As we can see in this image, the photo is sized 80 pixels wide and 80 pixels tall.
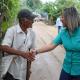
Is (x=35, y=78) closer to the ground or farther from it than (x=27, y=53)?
closer to the ground

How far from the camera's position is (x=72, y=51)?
4648 mm

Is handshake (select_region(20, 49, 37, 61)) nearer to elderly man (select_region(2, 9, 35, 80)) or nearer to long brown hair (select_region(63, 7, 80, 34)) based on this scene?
elderly man (select_region(2, 9, 35, 80))

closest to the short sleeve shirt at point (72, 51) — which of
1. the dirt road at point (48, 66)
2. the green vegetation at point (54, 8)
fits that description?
the dirt road at point (48, 66)

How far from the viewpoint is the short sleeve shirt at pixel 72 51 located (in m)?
4.63

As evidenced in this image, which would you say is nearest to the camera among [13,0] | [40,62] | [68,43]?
[68,43]

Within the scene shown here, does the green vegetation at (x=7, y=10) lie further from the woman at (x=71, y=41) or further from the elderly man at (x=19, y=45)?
the woman at (x=71, y=41)

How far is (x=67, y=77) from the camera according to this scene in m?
4.76

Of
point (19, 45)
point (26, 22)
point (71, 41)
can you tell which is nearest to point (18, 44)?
point (19, 45)

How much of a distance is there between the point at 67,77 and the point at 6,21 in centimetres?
396

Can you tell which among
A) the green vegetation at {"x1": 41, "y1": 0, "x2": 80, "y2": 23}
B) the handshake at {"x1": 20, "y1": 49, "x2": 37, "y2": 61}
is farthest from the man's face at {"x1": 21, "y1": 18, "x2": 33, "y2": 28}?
the green vegetation at {"x1": 41, "y1": 0, "x2": 80, "y2": 23}

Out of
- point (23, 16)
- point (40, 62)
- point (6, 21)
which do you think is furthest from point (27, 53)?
point (40, 62)

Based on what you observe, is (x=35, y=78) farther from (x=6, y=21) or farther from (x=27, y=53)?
(x=27, y=53)

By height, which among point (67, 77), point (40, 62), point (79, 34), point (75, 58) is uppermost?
point (79, 34)

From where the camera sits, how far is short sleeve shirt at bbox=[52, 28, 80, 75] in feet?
15.2
